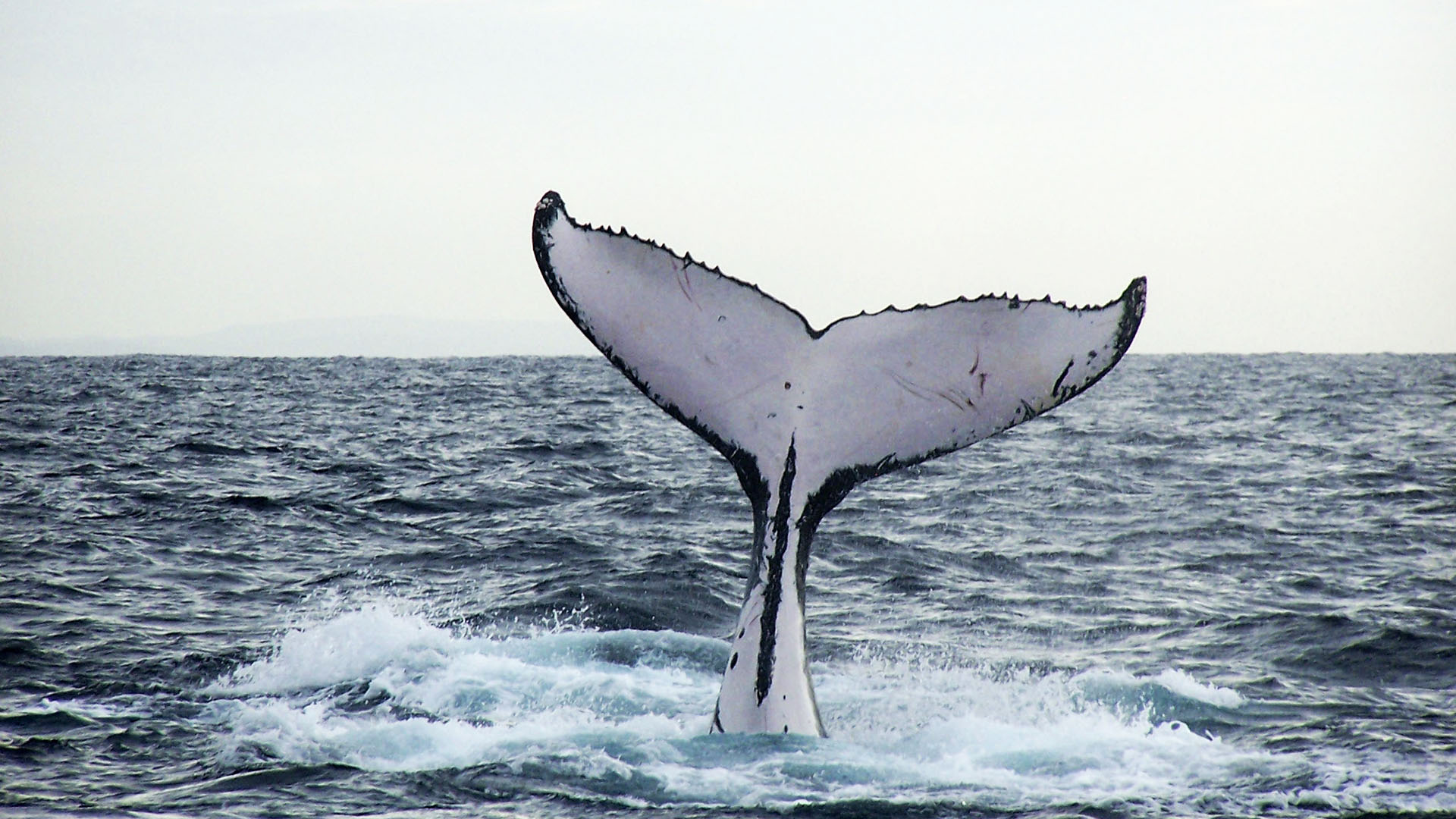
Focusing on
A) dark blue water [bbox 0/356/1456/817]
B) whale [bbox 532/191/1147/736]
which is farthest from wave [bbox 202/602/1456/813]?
whale [bbox 532/191/1147/736]

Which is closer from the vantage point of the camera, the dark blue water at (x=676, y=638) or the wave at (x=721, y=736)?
the wave at (x=721, y=736)

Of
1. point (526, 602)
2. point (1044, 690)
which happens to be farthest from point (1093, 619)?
point (526, 602)

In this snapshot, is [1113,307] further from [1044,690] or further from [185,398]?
[185,398]

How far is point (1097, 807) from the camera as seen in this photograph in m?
5.68

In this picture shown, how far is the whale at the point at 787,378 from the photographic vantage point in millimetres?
5102

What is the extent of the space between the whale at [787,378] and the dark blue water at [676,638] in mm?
669

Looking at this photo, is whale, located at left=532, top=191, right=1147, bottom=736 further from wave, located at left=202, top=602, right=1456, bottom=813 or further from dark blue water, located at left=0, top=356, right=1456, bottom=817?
dark blue water, located at left=0, top=356, right=1456, bottom=817

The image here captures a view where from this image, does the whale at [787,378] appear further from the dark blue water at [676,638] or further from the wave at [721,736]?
the dark blue water at [676,638]

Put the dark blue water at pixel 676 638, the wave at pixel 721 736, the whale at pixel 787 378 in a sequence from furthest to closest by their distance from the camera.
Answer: the dark blue water at pixel 676 638, the wave at pixel 721 736, the whale at pixel 787 378

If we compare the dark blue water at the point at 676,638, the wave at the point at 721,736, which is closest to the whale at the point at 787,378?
the wave at the point at 721,736

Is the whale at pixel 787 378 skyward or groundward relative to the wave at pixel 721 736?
skyward

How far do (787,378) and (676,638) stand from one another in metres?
3.70

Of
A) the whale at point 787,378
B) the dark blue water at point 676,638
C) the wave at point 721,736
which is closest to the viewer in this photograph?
the whale at point 787,378

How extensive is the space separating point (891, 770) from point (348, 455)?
53.8 ft
